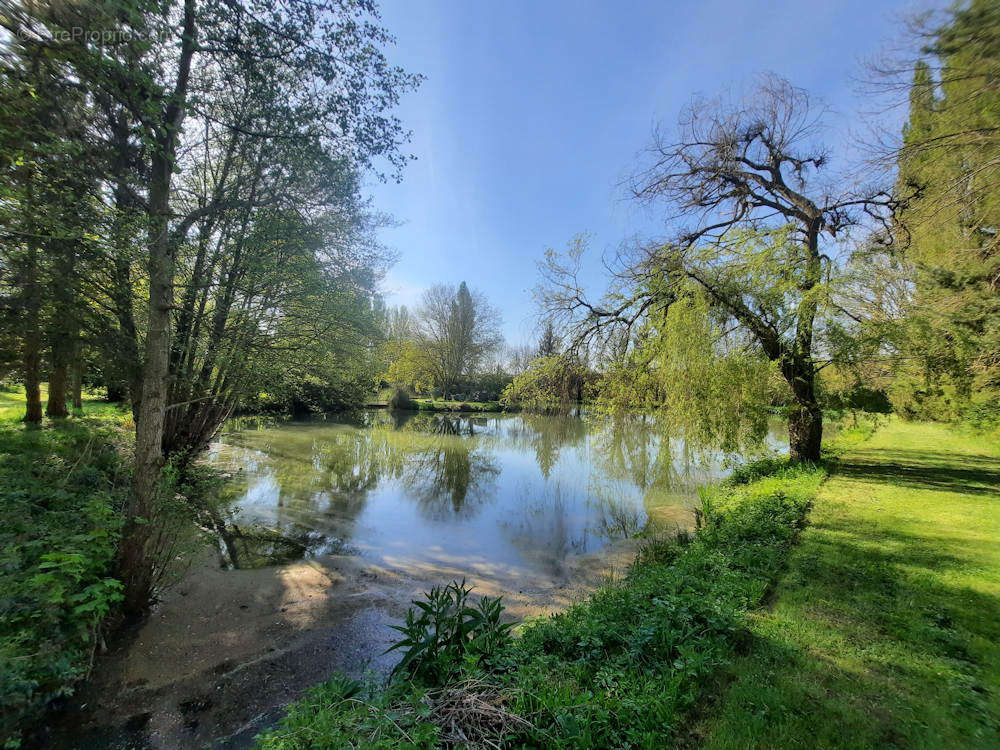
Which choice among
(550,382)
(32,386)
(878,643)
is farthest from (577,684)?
(32,386)

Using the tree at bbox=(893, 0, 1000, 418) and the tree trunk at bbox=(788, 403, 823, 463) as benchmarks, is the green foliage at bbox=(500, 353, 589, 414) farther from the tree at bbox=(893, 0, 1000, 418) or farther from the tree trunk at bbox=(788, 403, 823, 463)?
the tree at bbox=(893, 0, 1000, 418)

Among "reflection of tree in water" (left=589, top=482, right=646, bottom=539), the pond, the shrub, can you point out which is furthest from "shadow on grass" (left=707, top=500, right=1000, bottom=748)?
the shrub

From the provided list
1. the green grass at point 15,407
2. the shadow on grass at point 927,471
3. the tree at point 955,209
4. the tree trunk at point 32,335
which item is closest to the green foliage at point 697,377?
the tree at point 955,209

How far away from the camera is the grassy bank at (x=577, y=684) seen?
2.29 m

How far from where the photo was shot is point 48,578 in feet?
9.61

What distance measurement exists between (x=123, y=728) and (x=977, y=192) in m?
9.12

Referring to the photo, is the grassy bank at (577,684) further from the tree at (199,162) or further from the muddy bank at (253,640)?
the tree at (199,162)

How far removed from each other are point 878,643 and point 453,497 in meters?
9.12

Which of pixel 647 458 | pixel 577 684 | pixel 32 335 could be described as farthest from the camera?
pixel 647 458

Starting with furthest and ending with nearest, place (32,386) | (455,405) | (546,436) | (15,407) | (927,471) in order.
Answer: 1. (455,405)
2. (546,436)
3. (15,407)
4. (927,471)
5. (32,386)

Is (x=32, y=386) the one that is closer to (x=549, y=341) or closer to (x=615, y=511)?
(x=549, y=341)

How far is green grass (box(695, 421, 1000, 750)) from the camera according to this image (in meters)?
2.43

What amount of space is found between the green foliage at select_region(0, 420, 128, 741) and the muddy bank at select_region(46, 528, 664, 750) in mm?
450

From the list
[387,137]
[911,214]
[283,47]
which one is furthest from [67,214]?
[911,214]
